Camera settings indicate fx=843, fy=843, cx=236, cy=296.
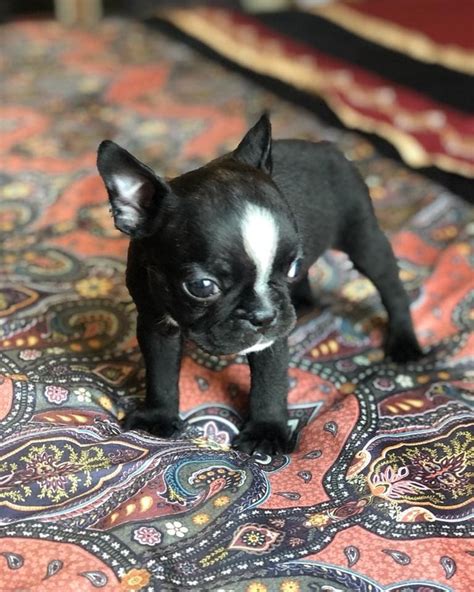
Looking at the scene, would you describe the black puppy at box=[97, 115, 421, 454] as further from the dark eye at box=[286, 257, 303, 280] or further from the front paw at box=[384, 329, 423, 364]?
the front paw at box=[384, 329, 423, 364]

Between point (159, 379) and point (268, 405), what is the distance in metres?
0.21

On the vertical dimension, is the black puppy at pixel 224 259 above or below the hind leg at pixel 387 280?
above

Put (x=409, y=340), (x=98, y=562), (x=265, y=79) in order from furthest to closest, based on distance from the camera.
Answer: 1. (x=265, y=79)
2. (x=409, y=340)
3. (x=98, y=562)

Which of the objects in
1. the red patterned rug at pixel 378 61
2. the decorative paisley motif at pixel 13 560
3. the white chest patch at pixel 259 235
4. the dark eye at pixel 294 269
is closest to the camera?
the decorative paisley motif at pixel 13 560

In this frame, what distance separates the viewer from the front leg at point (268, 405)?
1522 millimetres

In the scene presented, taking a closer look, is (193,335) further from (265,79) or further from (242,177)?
(265,79)

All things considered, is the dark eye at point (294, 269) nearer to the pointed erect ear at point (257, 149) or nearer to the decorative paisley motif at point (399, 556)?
the pointed erect ear at point (257, 149)

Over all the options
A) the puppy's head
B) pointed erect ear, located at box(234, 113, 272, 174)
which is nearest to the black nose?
the puppy's head

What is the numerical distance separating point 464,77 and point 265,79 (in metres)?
0.74

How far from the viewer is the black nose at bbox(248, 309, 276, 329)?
134 cm

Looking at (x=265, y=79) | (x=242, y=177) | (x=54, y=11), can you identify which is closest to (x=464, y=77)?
(x=265, y=79)

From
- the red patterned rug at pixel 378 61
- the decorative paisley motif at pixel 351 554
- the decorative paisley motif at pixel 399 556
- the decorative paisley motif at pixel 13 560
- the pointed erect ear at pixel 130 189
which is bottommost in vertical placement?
the red patterned rug at pixel 378 61

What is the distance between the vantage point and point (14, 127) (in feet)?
9.30

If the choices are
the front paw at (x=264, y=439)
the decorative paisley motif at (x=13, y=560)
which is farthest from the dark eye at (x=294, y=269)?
the decorative paisley motif at (x=13, y=560)
